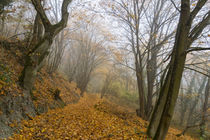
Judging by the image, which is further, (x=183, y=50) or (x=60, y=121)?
(x=60, y=121)

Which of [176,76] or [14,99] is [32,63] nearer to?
[14,99]

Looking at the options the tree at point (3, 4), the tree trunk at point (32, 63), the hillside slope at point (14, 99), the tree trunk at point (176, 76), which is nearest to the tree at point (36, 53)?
the tree trunk at point (32, 63)

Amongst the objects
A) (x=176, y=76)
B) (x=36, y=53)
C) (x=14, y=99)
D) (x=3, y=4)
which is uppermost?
(x=3, y=4)

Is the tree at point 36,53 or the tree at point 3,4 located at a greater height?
the tree at point 3,4

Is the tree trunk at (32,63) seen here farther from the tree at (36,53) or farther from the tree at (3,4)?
the tree at (3,4)

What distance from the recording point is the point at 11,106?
3.97 metres

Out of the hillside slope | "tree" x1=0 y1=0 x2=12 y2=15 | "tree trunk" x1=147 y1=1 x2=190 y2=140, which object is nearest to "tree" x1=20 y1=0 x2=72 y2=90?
the hillside slope

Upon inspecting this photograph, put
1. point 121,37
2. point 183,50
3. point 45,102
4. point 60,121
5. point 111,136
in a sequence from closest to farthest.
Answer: point 183,50
point 111,136
point 60,121
point 45,102
point 121,37

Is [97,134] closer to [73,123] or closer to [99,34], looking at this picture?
[73,123]

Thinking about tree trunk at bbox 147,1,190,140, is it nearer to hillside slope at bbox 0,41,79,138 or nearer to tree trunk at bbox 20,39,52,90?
hillside slope at bbox 0,41,79,138

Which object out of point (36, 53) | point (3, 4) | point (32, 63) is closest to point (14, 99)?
point (32, 63)

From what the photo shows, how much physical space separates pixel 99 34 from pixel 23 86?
12.8 meters

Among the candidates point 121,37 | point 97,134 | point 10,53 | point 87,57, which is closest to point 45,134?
point 97,134

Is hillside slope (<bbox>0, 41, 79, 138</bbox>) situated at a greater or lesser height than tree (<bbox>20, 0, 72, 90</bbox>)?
lesser
